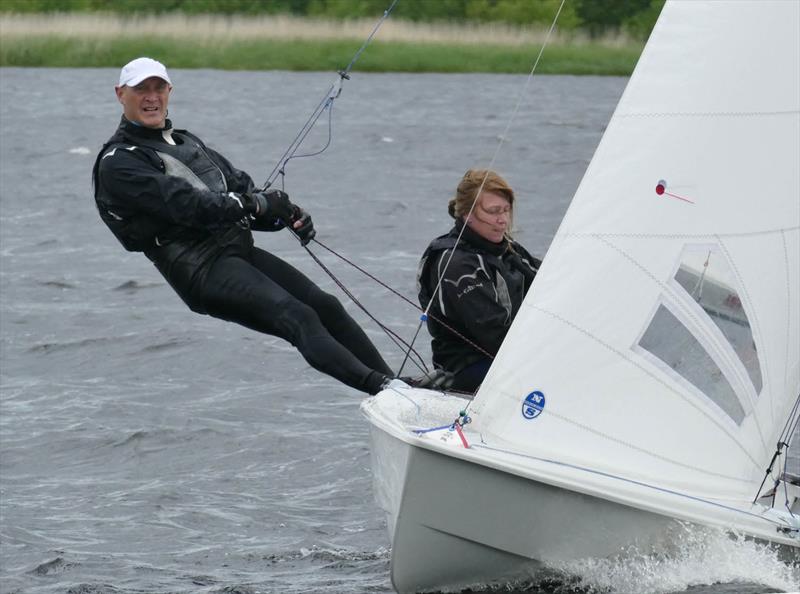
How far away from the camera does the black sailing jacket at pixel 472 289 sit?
18.1 feet

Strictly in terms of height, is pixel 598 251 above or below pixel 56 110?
above

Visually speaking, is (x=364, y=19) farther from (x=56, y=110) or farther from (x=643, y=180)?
(x=643, y=180)

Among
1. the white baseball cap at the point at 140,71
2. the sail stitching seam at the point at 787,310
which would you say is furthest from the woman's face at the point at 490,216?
the white baseball cap at the point at 140,71

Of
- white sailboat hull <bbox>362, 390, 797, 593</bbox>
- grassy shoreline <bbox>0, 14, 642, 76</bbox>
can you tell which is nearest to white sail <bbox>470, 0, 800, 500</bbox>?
white sailboat hull <bbox>362, 390, 797, 593</bbox>

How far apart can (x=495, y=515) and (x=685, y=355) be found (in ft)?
2.55

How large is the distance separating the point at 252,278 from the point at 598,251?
51.4 inches

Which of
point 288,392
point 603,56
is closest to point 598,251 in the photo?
point 288,392

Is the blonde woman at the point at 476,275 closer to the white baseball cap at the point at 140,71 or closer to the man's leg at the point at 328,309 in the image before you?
the man's leg at the point at 328,309

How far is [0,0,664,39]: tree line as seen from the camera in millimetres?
37094

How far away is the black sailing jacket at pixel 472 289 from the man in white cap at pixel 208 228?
304mm

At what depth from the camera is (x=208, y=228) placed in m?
5.55

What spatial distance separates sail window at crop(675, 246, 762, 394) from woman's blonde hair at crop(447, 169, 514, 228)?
30.9 inches

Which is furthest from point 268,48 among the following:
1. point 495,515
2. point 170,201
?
point 495,515

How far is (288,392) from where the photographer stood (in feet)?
31.8
